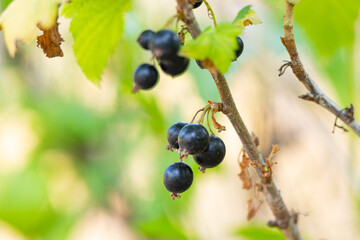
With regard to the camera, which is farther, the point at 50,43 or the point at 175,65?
the point at 50,43

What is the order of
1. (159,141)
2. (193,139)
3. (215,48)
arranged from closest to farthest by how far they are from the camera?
(215,48) → (193,139) → (159,141)

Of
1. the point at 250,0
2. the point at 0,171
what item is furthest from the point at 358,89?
the point at 0,171

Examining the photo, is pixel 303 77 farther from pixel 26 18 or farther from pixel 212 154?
pixel 26 18

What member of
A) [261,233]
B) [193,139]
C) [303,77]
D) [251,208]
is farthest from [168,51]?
[261,233]

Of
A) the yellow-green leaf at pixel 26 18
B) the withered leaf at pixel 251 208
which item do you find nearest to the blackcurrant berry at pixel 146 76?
the yellow-green leaf at pixel 26 18

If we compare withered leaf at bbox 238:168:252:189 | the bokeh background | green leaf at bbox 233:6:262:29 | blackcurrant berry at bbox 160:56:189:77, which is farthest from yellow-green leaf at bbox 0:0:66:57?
the bokeh background

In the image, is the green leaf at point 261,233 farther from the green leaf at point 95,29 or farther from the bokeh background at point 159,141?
the green leaf at point 95,29

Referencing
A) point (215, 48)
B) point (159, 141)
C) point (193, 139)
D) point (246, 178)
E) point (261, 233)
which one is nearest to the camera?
point (215, 48)

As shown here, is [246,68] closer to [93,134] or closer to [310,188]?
[310,188]
